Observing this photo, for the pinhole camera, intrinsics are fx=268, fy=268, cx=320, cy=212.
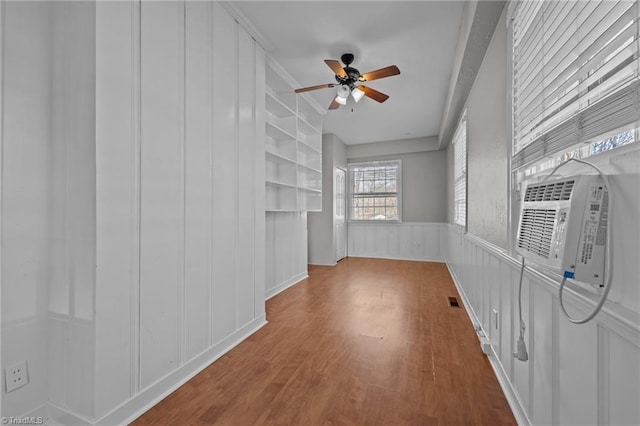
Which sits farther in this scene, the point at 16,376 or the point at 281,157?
the point at 281,157

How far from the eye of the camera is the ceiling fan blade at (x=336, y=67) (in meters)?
2.43

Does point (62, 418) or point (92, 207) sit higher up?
point (92, 207)

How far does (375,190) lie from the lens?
6.34 meters

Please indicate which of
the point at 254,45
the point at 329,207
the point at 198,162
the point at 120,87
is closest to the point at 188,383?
the point at 198,162

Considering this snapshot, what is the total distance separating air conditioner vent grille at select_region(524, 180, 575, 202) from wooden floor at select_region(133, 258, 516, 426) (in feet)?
3.90

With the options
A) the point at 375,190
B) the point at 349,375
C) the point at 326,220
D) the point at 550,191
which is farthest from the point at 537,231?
the point at 375,190

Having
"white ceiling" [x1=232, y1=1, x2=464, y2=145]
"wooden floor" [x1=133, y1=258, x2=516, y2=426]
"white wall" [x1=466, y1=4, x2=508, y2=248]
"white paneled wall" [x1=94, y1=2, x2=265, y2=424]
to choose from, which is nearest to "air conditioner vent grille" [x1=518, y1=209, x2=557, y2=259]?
"white wall" [x1=466, y1=4, x2=508, y2=248]

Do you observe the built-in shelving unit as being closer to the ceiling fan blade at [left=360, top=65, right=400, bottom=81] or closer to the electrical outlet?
the ceiling fan blade at [left=360, top=65, right=400, bottom=81]

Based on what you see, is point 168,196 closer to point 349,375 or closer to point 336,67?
point 349,375

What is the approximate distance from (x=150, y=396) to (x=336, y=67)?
2841 millimetres

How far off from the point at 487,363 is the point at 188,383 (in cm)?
202

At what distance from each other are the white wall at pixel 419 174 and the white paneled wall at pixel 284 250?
112 inches

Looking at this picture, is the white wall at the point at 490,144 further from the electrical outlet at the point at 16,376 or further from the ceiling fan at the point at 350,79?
the electrical outlet at the point at 16,376

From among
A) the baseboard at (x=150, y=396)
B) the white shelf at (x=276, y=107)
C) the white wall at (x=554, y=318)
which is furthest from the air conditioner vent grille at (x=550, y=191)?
the white shelf at (x=276, y=107)
